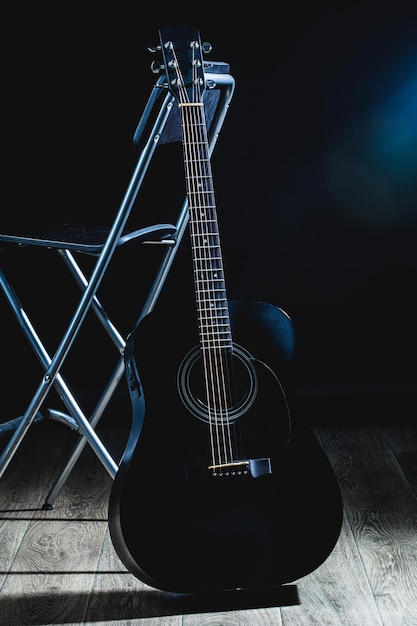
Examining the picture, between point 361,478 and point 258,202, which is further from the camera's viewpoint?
point 258,202

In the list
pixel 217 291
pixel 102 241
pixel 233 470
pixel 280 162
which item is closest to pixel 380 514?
pixel 233 470

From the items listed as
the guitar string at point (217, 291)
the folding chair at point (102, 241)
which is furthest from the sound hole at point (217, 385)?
the folding chair at point (102, 241)

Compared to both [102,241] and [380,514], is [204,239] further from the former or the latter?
[380,514]

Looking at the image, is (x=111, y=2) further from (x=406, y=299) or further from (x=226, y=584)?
(x=226, y=584)

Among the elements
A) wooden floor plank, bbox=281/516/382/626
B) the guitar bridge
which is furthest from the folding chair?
wooden floor plank, bbox=281/516/382/626

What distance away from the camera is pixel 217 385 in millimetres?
1718

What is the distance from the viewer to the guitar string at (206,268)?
67.1 inches

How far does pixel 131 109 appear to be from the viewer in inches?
98.7

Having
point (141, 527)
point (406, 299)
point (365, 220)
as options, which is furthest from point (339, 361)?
point (141, 527)

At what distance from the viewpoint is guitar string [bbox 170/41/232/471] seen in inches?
67.1

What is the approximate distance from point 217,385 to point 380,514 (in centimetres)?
64

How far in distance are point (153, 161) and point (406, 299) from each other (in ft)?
2.99

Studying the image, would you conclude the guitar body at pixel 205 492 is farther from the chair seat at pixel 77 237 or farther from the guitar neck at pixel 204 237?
the chair seat at pixel 77 237

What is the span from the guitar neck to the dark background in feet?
2.38
